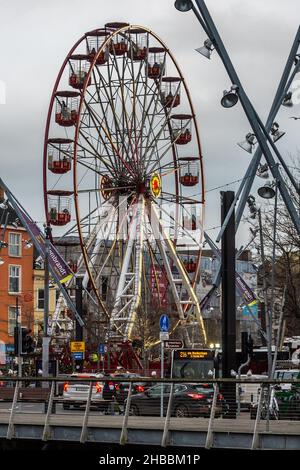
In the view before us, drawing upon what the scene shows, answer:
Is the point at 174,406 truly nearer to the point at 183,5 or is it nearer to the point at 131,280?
the point at 183,5

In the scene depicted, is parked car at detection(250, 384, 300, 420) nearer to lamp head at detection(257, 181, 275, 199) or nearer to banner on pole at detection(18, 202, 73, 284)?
lamp head at detection(257, 181, 275, 199)

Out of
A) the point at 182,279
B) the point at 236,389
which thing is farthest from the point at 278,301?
the point at 236,389

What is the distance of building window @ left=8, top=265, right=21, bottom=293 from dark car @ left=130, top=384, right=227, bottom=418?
3543 inches

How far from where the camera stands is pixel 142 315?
9675cm

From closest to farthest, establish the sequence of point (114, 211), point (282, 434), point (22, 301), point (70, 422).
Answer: point (282, 434), point (70, 422), point (114, 211), point (22, 301)

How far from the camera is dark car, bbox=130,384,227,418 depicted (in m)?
34.8

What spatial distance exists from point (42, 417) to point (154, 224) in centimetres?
4144

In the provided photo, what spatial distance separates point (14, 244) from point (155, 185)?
171 ft

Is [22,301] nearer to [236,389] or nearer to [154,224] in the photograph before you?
[154,224]

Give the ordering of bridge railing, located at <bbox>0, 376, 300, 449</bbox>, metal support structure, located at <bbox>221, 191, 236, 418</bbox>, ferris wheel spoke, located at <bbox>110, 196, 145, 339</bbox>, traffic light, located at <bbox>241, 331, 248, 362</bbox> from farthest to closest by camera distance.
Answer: ferris wheel spoke, located at <bbox>110, 196, 145, 339</bbox> → traffic light, located at <bbox>241, 331, 248, 362</bbox> → metal support structure, located at <bbox>221, 191, 236, 418</bbox> → bridge railing, located at <bbox>0, 376, 300, 449</bbox>

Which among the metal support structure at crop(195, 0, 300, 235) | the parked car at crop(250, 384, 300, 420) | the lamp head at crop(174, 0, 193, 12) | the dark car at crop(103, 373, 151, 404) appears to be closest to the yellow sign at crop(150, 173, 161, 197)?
the dark car at crop(103, 373, 151, 404)

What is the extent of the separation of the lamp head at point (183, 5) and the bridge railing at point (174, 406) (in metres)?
9.26

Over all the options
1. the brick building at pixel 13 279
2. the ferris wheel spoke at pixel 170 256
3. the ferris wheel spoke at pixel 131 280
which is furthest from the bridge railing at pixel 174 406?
the brick building at pixel 13 279
